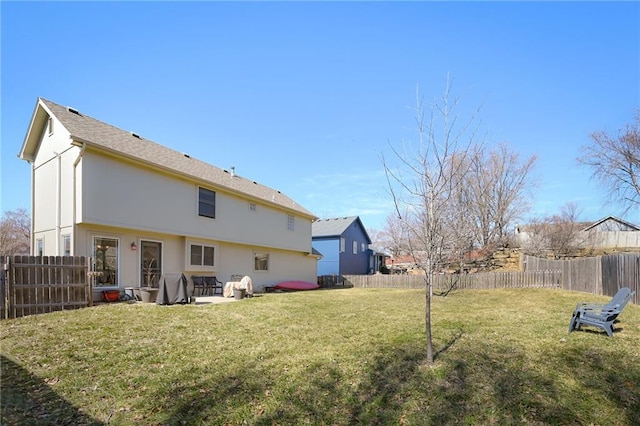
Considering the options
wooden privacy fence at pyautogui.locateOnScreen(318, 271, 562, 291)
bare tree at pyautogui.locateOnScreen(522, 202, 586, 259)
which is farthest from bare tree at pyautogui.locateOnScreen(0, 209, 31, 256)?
bare tree at pyautogui.locateOnScreen(522, 202, 586, 259)

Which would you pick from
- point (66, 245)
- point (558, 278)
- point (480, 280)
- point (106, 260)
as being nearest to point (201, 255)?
point (106, 260)

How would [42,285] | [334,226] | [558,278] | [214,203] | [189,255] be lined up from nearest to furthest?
[42,285] → [189,255] → [558,278] → [214,203] → [334,226]

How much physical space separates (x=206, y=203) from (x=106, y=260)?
494 centimetres

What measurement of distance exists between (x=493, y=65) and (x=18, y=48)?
1243cm

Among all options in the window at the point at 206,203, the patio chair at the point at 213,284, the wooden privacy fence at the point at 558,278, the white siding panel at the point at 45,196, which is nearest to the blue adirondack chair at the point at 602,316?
the wooden privacy fence at the point at 558,278

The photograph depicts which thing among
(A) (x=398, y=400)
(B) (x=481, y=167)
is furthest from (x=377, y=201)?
(B) (x=481, y=167)

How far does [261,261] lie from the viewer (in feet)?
66.5

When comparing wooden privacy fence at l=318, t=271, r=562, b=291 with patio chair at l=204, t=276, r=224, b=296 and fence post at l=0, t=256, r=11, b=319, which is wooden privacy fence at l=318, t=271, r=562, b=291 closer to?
patio chair at l=204, t=276, r=224, b=296

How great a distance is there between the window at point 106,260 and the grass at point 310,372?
3432mm

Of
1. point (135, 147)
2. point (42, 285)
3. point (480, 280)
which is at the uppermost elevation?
point (135, 147)

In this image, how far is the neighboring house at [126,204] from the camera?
11711 millimetres

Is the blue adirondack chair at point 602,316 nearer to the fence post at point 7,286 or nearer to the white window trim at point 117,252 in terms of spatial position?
the fence post at point 7,286

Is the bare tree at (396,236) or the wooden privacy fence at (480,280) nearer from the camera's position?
the bare tree at (396,236)

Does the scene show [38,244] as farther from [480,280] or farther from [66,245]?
[480,280]
